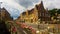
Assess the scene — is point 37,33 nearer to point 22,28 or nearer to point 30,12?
point 22,28

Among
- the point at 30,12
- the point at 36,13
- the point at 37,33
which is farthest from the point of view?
the point at 30,12

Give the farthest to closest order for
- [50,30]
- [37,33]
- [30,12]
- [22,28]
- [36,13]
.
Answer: [30,12] → [36,13] → [22,28] → [50,30] → [37,33]

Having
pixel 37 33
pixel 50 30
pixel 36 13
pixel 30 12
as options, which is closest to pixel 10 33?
pixel 37 33

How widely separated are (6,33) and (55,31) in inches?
103

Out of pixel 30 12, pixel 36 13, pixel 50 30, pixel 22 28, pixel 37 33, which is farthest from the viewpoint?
A: pixel 30 12

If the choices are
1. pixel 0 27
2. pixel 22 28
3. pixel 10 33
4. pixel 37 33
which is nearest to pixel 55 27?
pixel 37 33

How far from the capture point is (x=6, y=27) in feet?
30.1

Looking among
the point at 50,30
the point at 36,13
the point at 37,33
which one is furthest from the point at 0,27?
the point at 36,13

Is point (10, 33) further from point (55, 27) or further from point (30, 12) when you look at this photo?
point (30, 12)

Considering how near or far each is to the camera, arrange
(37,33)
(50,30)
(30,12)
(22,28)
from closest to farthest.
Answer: (37,33)
(50,30)
(22,28)
(30,12)

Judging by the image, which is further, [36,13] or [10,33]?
[36,13]

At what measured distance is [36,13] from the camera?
1620cm

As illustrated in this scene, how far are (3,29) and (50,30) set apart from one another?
101 inches

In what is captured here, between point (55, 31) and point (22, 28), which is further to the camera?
point (22, 28)
